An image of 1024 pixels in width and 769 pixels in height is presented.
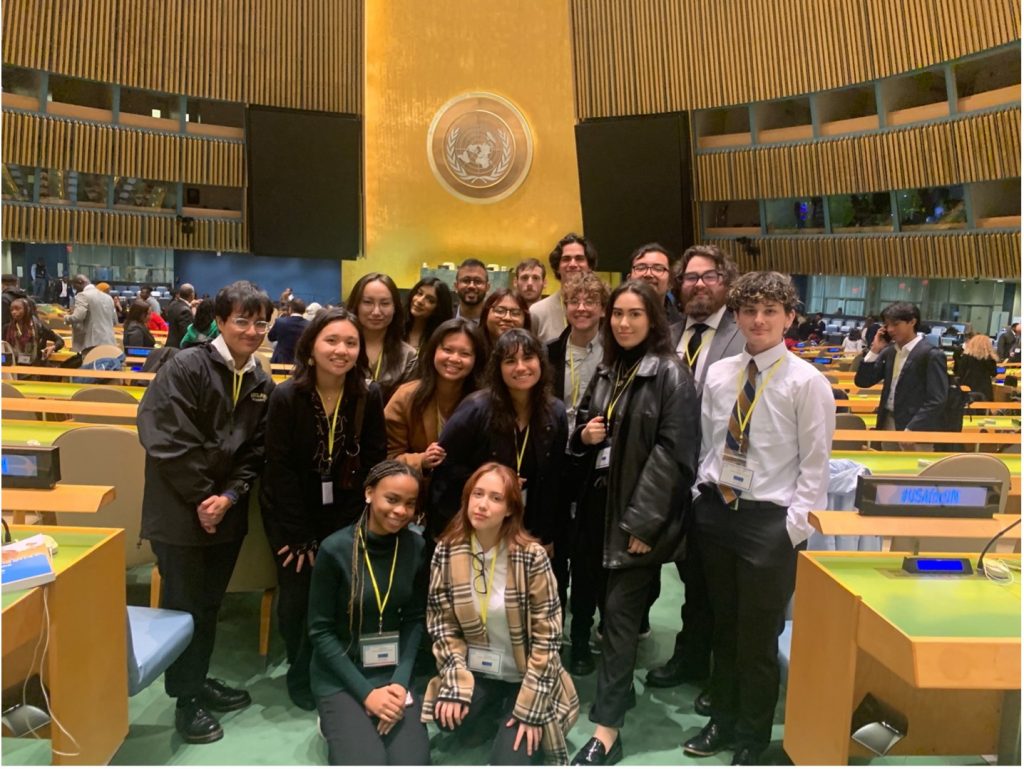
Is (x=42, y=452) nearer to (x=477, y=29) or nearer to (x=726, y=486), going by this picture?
(x=726, y=486)

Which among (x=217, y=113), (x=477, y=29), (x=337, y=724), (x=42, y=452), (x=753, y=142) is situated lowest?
(x=337, y=724)

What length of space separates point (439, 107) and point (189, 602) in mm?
11387

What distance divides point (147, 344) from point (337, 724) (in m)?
6.48

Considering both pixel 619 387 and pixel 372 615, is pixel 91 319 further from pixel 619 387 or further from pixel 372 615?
pixel 619 387

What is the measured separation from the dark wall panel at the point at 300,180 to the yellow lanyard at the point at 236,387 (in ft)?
32.6

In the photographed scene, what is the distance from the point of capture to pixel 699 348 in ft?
9.64

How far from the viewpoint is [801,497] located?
Result: 223 centimetres

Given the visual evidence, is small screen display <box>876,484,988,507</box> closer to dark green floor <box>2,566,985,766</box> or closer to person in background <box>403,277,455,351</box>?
dark green floor <box>2,566,985,766</box>

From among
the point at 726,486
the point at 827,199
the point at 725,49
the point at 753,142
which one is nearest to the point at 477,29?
the point at 725,49

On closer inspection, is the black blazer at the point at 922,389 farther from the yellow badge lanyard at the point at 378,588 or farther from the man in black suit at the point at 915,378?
the yellow badge lanyard at the point at 378,588

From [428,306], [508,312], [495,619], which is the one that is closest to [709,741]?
[495,619]

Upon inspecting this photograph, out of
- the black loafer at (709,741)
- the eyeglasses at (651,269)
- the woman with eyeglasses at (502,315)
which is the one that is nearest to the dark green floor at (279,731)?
the black loafer at (709,741)

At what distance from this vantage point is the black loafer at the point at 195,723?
97.3 inches

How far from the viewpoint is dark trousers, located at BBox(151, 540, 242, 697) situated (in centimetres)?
252
